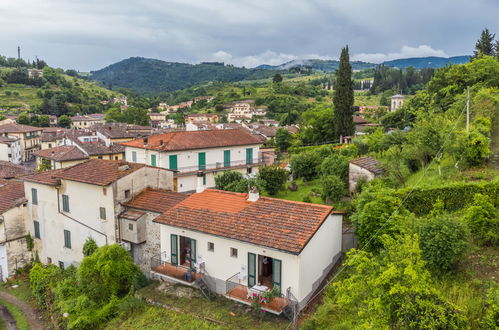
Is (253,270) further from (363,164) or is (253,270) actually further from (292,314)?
(363,164)

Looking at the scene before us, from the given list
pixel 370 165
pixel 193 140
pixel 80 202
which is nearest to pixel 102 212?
pixel 80 202

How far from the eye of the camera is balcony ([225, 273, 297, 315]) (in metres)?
14.6

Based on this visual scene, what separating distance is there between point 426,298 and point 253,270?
8.08m

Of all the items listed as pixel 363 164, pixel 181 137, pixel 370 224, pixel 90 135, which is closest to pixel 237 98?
pixel 90 135

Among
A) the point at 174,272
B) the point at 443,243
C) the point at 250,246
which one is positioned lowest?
the point at 174,272

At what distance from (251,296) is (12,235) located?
67.8 ft

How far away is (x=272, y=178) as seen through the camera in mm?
28812

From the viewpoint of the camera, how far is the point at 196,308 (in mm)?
16391

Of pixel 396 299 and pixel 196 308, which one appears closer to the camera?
pixel 396 299

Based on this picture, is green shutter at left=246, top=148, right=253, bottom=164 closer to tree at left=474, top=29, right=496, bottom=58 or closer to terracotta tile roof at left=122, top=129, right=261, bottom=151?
terracotta tile roof at left=122, top=129, right=261, bottom=151

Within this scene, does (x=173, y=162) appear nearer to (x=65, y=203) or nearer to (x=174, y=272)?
(x=65, y=203)

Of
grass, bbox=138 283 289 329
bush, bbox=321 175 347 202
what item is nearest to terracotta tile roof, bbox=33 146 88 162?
grass, bbox=138 283 289 329

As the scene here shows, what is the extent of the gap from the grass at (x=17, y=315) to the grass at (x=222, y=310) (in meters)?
8.48

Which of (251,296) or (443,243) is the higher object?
(443,243)
